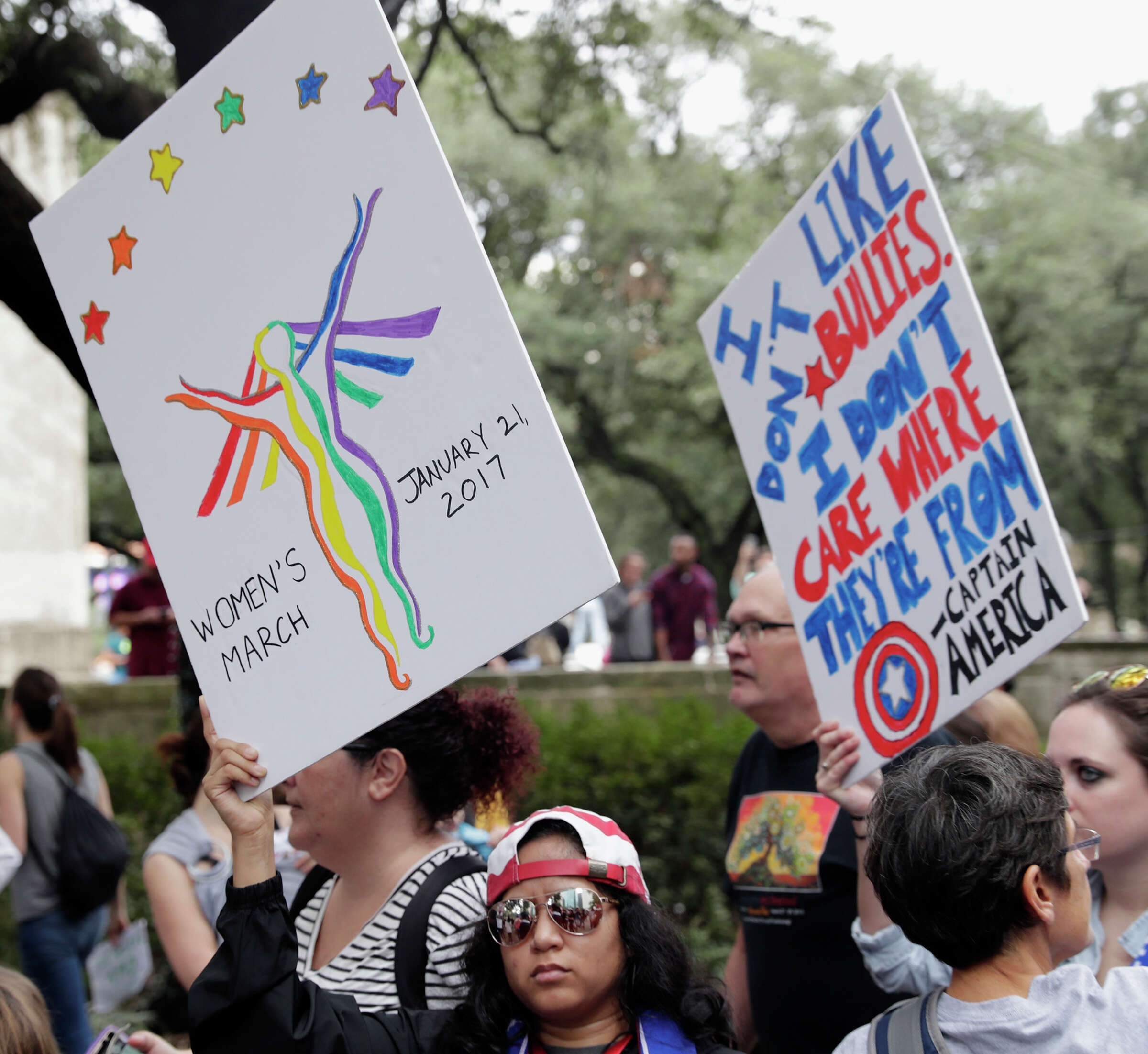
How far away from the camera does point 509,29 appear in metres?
7.10

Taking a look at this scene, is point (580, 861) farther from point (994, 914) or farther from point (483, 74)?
point (483, 74)

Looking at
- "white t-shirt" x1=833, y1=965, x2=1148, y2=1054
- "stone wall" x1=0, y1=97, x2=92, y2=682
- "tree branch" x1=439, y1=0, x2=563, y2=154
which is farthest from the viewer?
"stone wall" x1=0, y1=97, x2=92, y2=682

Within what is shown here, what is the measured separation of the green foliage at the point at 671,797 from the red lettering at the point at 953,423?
3249 millimetres

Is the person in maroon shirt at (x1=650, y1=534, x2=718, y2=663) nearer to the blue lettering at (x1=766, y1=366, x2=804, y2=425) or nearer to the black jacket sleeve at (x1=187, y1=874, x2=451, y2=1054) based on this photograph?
the blue lettering at (x1=766, y1=366, x2=804, y2=425)

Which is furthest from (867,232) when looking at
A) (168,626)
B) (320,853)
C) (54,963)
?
(168,626)

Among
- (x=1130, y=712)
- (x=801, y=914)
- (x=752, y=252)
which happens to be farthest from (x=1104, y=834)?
(x=752, y=252)

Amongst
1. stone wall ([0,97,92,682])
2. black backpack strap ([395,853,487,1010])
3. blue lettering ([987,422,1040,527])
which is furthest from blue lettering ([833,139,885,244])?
stone wall ([0,97,92,682])

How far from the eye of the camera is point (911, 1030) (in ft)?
5.83

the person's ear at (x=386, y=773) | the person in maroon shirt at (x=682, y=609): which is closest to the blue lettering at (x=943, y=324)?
the person's ear at (x=386, y=773)

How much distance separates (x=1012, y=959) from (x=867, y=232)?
1520 mm

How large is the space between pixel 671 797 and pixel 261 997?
3.96m

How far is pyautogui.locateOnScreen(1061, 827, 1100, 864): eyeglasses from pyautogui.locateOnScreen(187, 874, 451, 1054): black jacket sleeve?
1134 millimetres

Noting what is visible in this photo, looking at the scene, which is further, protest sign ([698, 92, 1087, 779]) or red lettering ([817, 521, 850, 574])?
red lettering ([817, 521, 850, 574])

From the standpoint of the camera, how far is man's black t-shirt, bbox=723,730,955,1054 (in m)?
2.68
